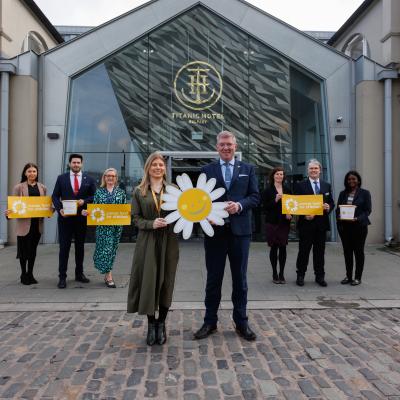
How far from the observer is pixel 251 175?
4160 millimetres

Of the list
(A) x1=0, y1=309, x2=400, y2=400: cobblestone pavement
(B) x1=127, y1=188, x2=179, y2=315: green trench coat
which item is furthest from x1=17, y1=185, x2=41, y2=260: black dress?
(B) x1=127, y1=188, x2=179, y2=315: green trench coat

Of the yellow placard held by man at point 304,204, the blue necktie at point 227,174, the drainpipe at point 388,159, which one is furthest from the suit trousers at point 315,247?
the drainpipe at point 388,159

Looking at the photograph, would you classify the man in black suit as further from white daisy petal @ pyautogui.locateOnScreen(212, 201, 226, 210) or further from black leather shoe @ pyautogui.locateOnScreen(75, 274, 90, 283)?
black leather shoe @ pyautogui.locateOnScreen(75, 274, 90, 283)

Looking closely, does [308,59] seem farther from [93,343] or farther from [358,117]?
[93,343]

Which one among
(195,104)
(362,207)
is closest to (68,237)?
(362,207)

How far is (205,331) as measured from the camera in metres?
4.13

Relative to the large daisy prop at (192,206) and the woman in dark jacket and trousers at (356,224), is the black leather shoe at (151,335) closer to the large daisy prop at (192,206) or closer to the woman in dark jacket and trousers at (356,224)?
the large daisy prop at (192,206)

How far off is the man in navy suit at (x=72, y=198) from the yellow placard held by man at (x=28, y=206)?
0.23m

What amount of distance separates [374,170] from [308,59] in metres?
3.80

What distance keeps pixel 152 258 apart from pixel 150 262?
44 mm

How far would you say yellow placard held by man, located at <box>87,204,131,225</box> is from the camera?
6055 millimetres

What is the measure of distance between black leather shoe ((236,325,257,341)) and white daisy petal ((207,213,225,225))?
47.9 inches

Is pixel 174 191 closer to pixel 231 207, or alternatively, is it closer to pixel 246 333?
pixel 231 207

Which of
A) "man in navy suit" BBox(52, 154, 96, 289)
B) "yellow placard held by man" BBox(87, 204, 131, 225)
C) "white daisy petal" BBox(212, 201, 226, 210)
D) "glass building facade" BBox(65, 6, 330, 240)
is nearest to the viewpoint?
"white daisy petal" BBox(212, 201, 226, 210)
